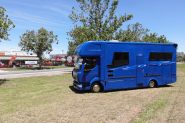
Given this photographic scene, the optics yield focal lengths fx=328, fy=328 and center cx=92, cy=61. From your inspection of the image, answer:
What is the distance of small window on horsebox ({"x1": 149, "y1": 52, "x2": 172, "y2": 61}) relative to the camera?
19.9m

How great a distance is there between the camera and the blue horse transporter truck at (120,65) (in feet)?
58.6

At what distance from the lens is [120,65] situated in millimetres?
18500

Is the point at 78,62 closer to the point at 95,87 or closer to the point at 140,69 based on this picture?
the point at 95,87

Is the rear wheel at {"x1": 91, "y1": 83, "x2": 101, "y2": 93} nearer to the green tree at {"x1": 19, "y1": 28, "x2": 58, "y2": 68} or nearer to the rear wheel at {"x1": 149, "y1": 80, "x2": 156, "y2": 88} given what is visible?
the rear wheel at {"x1": 149, "y1": 80, "x2": 156, "y2": 88}

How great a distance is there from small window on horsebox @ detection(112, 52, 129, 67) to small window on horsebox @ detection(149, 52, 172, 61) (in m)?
1.97

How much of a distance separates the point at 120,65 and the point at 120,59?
348 millimetres

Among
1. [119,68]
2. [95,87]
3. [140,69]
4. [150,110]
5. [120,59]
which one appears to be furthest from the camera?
[140,69]

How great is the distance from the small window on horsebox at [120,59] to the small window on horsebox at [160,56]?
197 cm

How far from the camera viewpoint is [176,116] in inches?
422

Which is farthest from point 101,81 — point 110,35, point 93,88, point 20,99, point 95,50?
point 110,35

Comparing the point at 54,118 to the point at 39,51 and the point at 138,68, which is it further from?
the point at 39,51

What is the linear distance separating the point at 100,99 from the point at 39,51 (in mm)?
53745

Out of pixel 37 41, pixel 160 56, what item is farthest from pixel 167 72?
pixel 37 41

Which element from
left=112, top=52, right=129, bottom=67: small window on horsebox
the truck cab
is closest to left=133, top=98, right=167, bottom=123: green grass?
left=112, top=52, right=129, bottom=67: small window on horsebox
